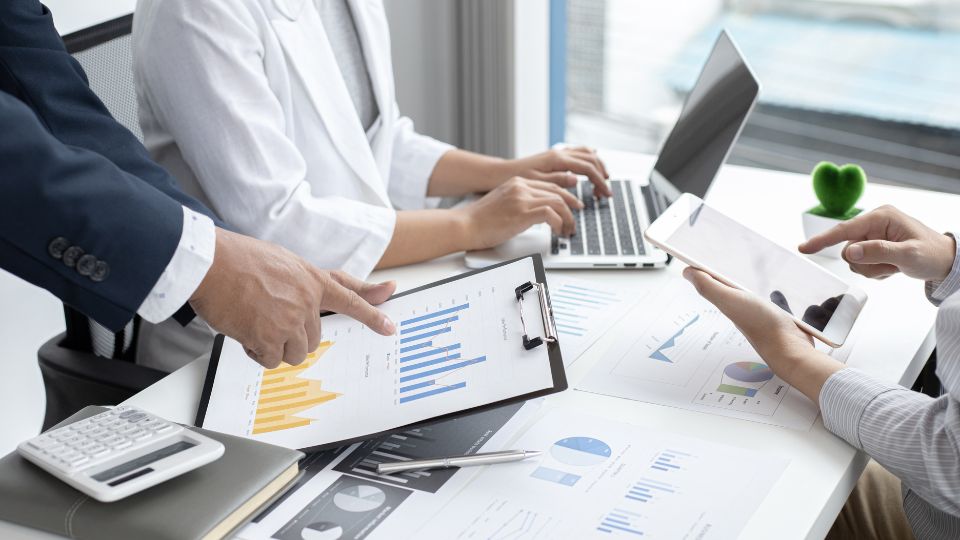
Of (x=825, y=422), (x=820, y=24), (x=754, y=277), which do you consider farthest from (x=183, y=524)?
(x=820, y=24)

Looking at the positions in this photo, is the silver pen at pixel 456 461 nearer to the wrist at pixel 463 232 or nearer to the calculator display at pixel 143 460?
the calculator display at pixel 143 460

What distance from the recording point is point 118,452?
86cm

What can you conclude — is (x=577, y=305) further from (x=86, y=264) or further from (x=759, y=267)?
(x=86, y=264)

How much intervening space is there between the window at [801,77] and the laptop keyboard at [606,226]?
2160 mm

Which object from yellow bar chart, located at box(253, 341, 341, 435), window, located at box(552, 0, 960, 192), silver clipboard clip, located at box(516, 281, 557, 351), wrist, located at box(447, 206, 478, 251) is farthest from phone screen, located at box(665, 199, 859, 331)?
window, located at box(552, 0, 960, 192)

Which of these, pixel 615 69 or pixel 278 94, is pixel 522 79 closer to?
pixel 615 69

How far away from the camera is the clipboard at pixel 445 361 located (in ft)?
3.06

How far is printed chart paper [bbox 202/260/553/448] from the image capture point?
956mm

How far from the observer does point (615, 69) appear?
12.8ft

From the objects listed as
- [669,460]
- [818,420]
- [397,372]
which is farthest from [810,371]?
[397,372]

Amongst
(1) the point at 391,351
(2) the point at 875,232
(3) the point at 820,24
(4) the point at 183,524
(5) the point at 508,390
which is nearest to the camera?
(4) the point at 183,524

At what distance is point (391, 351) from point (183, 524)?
33 cm

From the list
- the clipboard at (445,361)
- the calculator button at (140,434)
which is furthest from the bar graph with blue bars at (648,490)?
the calculator button at (140,434)

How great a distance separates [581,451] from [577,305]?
0.35 meters
